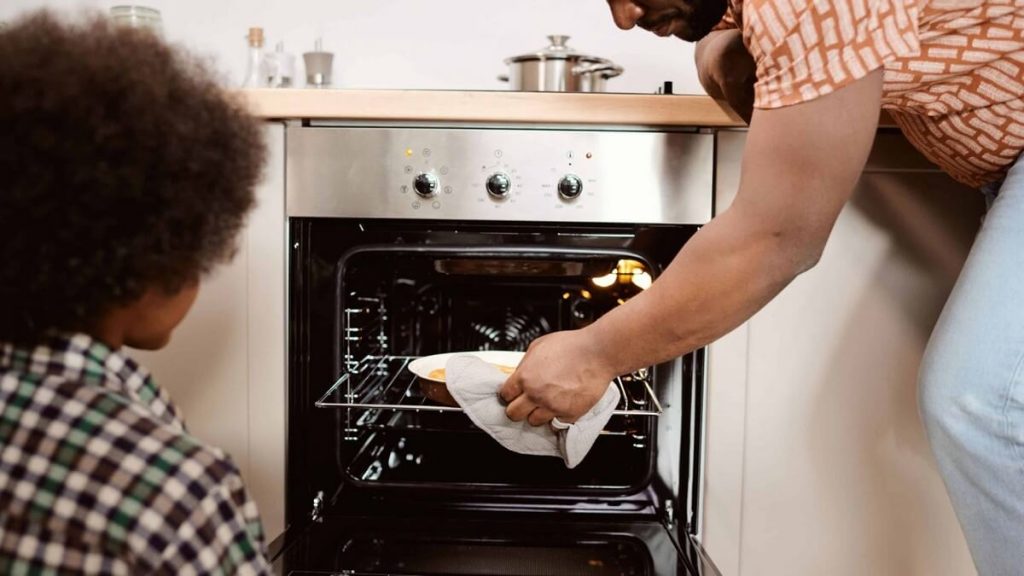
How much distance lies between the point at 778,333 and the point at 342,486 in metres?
0.61

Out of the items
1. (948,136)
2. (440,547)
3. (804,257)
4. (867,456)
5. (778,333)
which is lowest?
(440,547)

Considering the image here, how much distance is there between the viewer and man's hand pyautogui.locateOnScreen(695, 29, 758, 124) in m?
1.03

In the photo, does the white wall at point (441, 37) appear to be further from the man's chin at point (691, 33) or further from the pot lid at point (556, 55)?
the man's chin at point (691, 33)

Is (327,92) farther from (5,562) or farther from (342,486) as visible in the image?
(5,562)

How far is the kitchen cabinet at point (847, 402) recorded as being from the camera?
1106 mm

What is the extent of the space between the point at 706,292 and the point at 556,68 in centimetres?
81

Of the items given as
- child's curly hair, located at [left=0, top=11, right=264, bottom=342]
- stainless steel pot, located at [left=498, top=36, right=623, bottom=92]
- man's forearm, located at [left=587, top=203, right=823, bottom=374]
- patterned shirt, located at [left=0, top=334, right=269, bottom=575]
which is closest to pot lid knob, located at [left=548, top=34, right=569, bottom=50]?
stainless steel pot, located at [left=498, top=36, right=623, bottom=92]

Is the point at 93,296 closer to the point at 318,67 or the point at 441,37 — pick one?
the point at 318,67

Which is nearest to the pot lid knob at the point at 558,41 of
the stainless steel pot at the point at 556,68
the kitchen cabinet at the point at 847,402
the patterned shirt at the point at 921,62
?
the stainless steel pot at the point at 556,68

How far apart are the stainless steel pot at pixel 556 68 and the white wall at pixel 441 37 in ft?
Result: 0.71

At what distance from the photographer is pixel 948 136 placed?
3.00ft

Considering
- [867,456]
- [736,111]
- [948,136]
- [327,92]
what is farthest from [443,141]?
[867,456]

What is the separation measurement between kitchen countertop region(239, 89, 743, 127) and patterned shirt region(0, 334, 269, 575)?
59 centimetres

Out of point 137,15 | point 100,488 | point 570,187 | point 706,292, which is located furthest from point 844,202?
point 137,15
